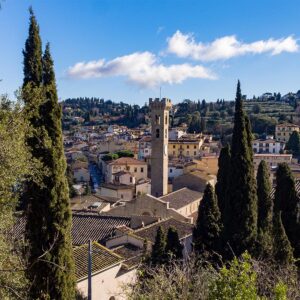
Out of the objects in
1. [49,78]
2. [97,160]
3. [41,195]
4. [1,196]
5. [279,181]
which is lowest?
[97,160]

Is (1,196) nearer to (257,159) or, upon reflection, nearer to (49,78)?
(49,78)

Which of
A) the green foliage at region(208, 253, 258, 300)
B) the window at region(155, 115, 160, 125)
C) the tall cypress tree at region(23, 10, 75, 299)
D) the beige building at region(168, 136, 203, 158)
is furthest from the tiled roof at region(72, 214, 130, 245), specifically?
the beige building at region(168, 136, 203, 158)

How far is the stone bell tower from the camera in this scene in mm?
44844

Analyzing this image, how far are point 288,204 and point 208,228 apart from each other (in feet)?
12.6

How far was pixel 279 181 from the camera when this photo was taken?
1988cm

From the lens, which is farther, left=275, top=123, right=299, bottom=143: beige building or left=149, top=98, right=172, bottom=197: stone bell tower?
left=275, top=123, right=299, bottom=143: beige building

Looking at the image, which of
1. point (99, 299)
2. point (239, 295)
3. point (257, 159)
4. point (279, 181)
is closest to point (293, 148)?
point (257, 159)

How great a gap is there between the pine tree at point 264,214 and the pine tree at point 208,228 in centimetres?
188

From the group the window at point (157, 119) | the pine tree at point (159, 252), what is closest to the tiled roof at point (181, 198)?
the window at point (157, 119)

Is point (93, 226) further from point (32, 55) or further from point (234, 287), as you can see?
point (234, 287)

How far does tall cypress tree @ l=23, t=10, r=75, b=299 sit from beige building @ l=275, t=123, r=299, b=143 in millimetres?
85620

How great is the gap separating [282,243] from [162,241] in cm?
499

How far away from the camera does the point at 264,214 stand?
20375mm

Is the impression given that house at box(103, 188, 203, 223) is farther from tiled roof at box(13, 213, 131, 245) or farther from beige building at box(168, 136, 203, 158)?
beige building at box(168, 136, 203, 158)
